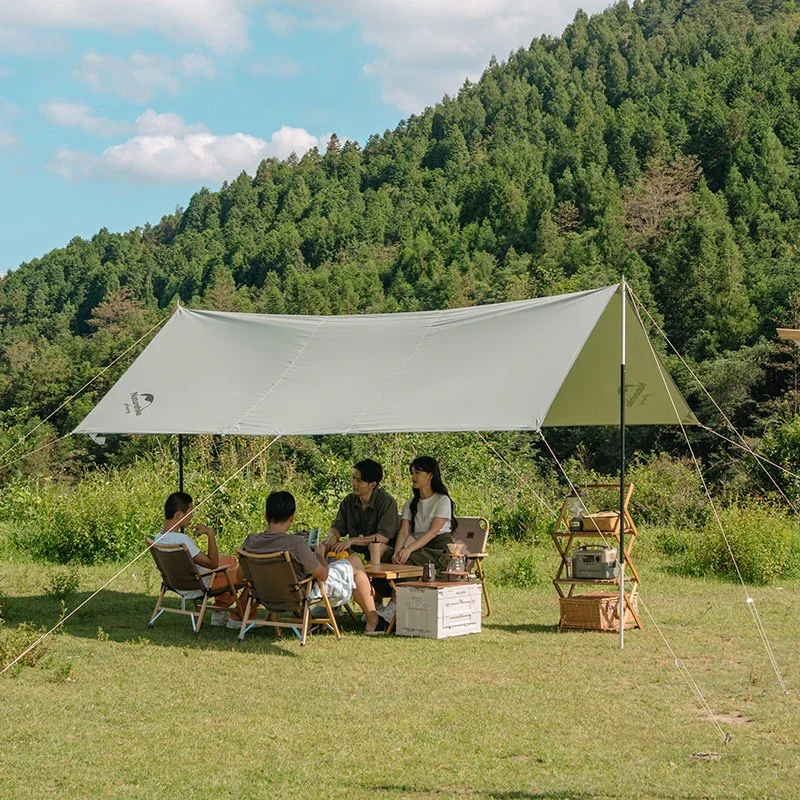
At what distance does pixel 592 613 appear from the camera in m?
6.37

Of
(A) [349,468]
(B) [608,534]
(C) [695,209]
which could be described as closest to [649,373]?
(B) [608,534]

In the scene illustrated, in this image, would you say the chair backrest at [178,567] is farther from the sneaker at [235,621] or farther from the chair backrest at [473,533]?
the chair backrest at [473,533]

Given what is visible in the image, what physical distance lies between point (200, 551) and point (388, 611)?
1.18 metres

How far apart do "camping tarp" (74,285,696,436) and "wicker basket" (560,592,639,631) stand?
127 cm

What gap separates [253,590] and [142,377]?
199cm

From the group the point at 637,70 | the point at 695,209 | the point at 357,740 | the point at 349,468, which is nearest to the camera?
the point at 357,740

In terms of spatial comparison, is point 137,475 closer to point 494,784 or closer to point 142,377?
point 142,377

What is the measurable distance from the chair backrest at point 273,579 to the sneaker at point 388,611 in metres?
0.66

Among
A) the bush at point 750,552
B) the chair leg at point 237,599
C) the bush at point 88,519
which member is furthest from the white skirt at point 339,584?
the bush at point 88,519

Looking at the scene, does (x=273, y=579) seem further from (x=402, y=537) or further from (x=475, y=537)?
(x=475, y=537)

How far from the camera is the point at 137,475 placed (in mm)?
11344

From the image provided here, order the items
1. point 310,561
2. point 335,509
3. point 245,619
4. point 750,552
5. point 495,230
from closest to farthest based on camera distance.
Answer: point 310,561
point 245,619
point 750,552
point 335,509
point 495,230

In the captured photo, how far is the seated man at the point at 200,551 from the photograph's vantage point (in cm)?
643

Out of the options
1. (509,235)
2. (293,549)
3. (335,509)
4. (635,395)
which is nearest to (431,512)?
(293,549)
